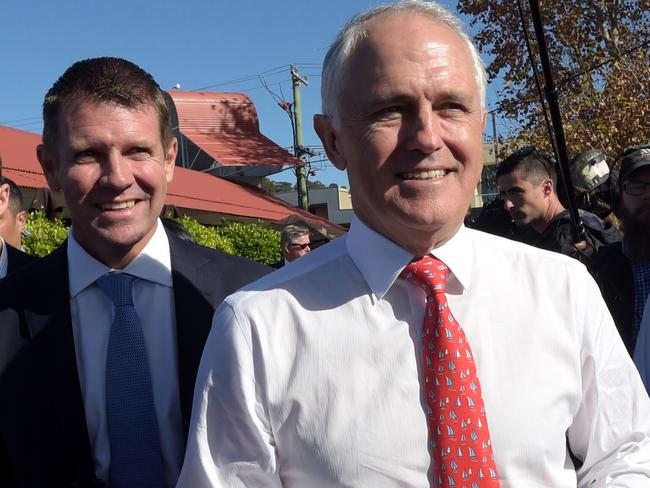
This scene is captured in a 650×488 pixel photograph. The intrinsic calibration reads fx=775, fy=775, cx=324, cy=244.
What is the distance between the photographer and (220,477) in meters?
1.61

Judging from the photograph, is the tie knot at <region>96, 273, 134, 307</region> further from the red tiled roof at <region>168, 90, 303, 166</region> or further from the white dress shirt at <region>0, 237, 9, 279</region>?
the red tiled roof at <region>168, 90, 303, 166</region>

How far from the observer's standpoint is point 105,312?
2.15m

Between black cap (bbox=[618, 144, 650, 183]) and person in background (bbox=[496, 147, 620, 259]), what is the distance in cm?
86

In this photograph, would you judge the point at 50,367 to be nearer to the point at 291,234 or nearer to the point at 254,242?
the point at 291,234

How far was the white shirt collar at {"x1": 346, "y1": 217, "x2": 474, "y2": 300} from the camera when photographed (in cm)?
176

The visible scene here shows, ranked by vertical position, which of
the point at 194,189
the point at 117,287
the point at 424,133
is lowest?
the point at 117,287

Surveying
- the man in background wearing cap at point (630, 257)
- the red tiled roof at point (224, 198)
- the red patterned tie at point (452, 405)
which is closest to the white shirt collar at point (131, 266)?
the red patterned tie at point (452, 405)

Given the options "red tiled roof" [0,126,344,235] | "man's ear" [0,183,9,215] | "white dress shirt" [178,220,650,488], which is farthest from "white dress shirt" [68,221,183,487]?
"red tiled roof" [0,126,344,235]

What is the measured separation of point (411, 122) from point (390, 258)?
0.31m

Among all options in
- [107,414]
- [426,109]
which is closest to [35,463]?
[107,414]

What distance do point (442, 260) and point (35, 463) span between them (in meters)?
1.12

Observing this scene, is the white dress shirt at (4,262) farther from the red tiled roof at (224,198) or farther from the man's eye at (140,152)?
the red tiled roof at (224,198)

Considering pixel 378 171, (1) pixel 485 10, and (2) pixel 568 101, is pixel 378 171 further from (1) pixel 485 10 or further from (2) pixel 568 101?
(1) pixel 485 10

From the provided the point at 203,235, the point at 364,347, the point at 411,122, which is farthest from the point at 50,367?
the point at 203,235
